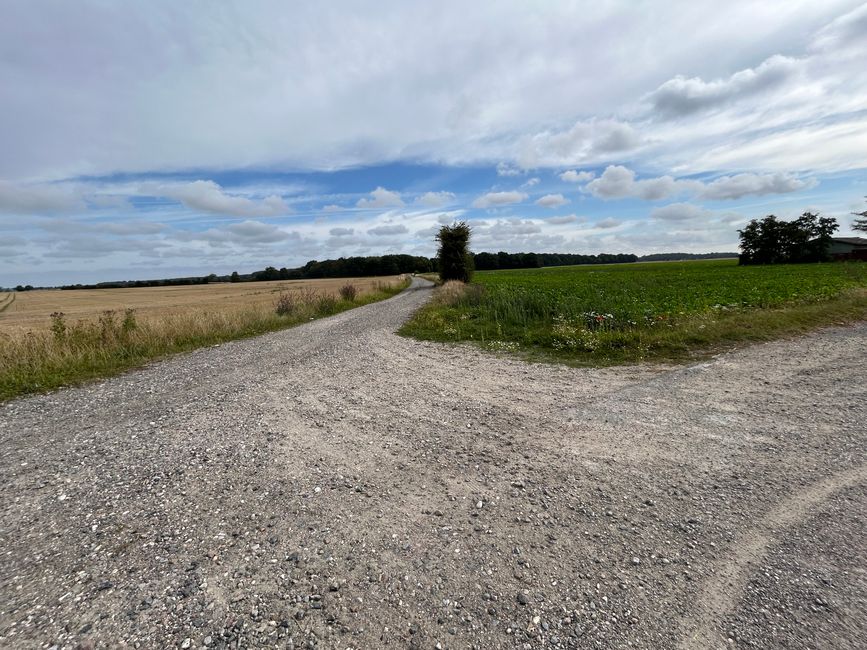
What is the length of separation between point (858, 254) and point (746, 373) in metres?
90.1

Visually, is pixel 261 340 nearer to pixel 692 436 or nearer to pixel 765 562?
pixel 692 436

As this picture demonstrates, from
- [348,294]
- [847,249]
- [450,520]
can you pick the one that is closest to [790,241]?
[847,249]

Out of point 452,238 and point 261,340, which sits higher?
point 452,238

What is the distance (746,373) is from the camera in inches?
269

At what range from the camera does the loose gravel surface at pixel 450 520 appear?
2.33m

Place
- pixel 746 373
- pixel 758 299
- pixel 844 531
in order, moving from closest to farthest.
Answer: pixel 844 531, pixel 746 373, pixel 758 299

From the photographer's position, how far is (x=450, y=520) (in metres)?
3.29

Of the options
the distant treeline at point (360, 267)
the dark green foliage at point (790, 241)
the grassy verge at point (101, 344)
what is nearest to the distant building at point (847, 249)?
the dark green foliage at point (790, 241)

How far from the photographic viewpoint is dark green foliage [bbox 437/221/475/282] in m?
37.4

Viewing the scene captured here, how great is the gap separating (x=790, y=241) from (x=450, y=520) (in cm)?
9349

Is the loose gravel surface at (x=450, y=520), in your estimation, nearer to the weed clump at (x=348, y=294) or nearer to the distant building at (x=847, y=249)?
the weed clump at (x=348, y=294)

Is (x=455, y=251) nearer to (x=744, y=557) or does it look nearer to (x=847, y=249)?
(x=744, y=557)

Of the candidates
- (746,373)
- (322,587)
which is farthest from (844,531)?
(746,373)

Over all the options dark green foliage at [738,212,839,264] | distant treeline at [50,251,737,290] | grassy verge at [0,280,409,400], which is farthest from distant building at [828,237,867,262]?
grassy verge at [0,280,409,400]
